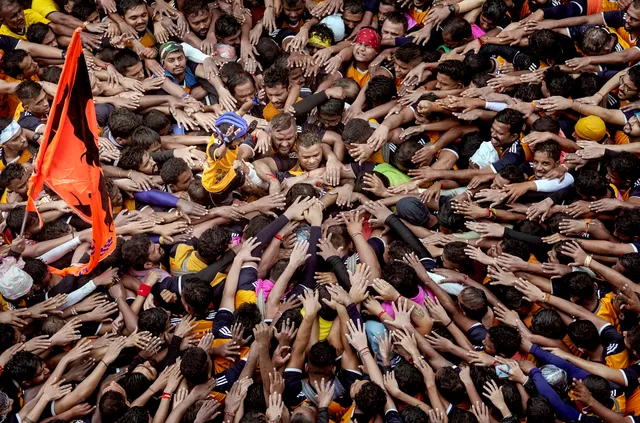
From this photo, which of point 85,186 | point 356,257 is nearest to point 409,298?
point 356,257

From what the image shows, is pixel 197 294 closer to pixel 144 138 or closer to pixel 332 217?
pixel 332 217

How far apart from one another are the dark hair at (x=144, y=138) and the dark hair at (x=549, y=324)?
4.37m

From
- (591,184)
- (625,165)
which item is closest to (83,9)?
(591,184)

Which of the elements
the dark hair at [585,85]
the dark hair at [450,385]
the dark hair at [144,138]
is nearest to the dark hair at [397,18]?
the dark hair at [585,85]

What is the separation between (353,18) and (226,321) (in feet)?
14.2

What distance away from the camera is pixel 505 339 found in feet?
27.4

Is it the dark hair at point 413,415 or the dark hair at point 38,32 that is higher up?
the dark hair at point 38,32

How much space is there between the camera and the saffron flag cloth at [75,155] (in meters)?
7.73

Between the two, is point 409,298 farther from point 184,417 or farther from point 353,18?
point 353,18

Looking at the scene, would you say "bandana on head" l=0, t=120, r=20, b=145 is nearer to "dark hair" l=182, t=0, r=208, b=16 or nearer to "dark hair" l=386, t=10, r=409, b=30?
"dark hair" l=182, t=0, r=208, b=16

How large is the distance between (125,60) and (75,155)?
3356 mm

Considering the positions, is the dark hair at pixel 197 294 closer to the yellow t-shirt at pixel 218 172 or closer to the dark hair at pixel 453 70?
the yellow t-shirt at pixel 218 172

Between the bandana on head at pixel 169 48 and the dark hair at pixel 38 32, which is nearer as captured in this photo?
the bandana on head at pixel 169 48

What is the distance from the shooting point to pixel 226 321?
874 centimetres
